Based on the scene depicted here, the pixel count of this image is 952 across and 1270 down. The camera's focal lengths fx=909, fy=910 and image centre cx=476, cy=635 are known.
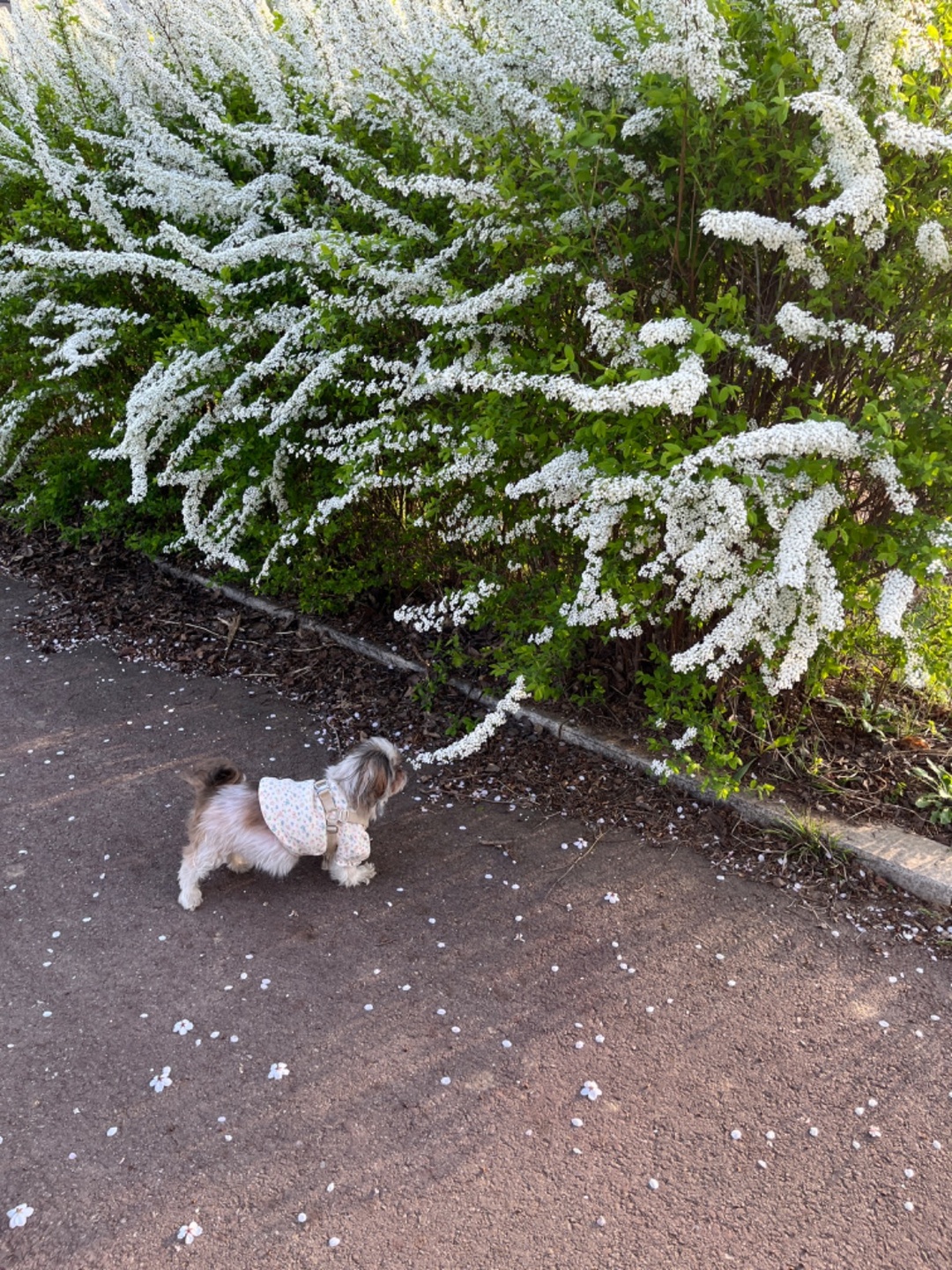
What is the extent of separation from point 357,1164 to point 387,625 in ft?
10.8

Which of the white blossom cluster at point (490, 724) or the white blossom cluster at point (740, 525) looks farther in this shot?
the white blossom cluster at point (490, 724)

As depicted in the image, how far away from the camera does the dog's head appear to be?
3.49 metres

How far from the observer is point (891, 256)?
307cm

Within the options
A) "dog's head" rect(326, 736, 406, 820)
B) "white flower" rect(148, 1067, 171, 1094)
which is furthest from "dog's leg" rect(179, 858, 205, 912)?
"white flower" rect(148, 1067, 171, 1094)

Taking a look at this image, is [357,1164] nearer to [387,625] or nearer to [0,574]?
[387,625]

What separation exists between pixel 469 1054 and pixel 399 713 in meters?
2.12

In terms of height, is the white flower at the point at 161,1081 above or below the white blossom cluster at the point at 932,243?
below

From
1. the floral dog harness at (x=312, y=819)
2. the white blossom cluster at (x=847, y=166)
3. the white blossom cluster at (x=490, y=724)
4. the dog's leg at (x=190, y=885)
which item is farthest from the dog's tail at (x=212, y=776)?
the white blossom cluster at (x=847, y=166)

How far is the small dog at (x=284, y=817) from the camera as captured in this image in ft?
11.2

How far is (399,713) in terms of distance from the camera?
187 inches

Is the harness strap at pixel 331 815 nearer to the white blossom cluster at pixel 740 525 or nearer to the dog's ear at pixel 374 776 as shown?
the dog's ear at pixel 374 776

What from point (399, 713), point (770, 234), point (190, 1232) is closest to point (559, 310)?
point (770, 234)

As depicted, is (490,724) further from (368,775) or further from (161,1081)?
(161,1081)

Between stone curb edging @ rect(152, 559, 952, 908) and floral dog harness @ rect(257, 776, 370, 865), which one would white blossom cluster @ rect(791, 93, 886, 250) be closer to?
stone curb edging @ rect(152, 559, 952, 908)
